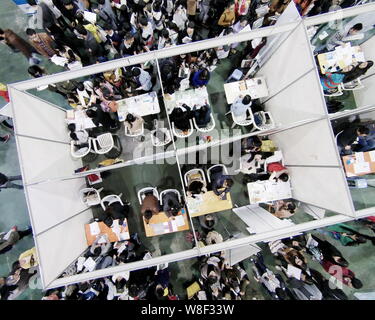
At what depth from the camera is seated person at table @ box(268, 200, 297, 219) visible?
4445 millimetres

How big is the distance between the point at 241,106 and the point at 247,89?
2.08 ft

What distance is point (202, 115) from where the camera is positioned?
4453 mm

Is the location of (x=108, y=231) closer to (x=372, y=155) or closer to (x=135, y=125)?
(x=135, y=125)

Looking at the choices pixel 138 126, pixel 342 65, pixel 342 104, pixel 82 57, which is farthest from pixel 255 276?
pixel 82 57

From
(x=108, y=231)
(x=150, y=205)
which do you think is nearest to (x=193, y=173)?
(x=150, y=205)

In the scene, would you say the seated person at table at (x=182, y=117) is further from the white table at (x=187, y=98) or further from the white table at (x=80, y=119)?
the white table at (x=80, y=119)

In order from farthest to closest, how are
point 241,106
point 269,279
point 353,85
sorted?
point 353,85 → point 269,279 → point 241,106

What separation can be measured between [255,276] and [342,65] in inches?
200

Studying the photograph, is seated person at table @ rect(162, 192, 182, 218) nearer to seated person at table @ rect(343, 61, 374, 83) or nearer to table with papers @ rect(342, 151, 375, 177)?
table with papers @ rect(342, 151, 375, 177)

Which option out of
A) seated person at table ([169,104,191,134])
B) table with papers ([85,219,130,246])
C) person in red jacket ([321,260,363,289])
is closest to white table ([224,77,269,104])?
seated person at table ([169,104,191,134])

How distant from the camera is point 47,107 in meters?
4.27

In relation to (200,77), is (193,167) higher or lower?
lower

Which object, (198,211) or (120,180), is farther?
(120,180)
